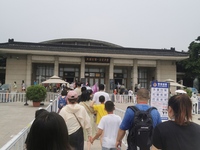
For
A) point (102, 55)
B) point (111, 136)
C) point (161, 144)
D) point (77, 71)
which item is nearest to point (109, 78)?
point (102, 55)

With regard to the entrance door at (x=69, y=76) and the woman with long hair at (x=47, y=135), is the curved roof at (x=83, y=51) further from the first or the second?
the woman with long hair at (x=47, y=135)

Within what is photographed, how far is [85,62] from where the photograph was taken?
24.7 metres

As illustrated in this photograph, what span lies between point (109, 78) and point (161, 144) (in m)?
23.1

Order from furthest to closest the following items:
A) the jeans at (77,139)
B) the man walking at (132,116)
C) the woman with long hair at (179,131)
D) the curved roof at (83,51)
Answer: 1. the curved roof at (83,51)
2. the jeans at (77,139)
3. the man walking at (132,116)
4. the woman with long hair at (179,131)

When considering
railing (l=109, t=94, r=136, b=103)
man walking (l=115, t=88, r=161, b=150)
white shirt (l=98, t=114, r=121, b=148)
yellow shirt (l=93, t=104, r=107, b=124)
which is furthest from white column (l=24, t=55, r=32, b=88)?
man walking (l=115, t=88, r=161, b=150)

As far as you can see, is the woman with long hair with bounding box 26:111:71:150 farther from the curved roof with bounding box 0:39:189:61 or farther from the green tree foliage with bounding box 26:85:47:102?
the curved roof with bounding box 0:39:189:61

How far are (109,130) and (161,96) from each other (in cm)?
332

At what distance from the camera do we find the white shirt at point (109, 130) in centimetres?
384

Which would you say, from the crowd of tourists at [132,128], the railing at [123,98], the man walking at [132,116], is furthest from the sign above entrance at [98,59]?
the man walking at [132,116]

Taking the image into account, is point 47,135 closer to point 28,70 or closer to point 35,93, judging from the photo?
point 35,93

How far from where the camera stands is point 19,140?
11.2 feet

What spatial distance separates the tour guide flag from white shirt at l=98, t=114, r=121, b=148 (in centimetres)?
307

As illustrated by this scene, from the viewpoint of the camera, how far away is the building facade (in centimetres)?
2347

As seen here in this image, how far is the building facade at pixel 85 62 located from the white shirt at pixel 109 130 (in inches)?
763
